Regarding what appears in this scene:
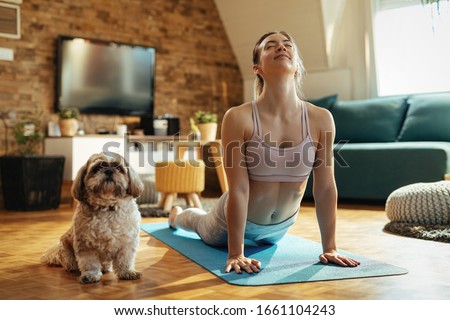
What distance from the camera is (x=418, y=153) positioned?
448 centimetres

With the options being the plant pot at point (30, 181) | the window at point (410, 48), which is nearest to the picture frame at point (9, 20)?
the plant pot at point (30, 181)

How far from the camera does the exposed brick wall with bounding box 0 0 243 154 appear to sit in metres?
5.24

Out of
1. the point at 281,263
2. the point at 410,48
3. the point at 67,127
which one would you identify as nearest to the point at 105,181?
the point at 281,263

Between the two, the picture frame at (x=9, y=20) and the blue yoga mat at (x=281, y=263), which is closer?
the blue yoga mat at (x=281, y=263)

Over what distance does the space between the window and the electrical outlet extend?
393cm

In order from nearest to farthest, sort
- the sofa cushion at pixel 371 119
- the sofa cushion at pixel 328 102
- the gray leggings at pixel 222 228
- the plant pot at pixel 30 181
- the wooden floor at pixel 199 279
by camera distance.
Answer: the wooden floor at pixel 199 279 < the gray leggings at pixel 222 228 < the plant pot at pixel 30 181 < the sofa cushion at pixel 371 119 < the sofa cushion at pixel 328 102

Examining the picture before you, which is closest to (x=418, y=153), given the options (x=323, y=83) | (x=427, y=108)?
(x=427, y=108)

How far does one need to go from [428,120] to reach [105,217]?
3.77 meters

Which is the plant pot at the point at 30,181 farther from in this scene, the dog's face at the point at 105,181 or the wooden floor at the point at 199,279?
the dog's face at the point at 105,181

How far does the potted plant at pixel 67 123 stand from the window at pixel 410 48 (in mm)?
3401

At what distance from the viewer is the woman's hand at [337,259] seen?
2131 mm

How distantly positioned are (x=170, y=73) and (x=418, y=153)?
3180 mm

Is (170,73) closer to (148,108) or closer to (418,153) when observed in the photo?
(148,108)

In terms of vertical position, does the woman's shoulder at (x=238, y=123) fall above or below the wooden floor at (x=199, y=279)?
above
